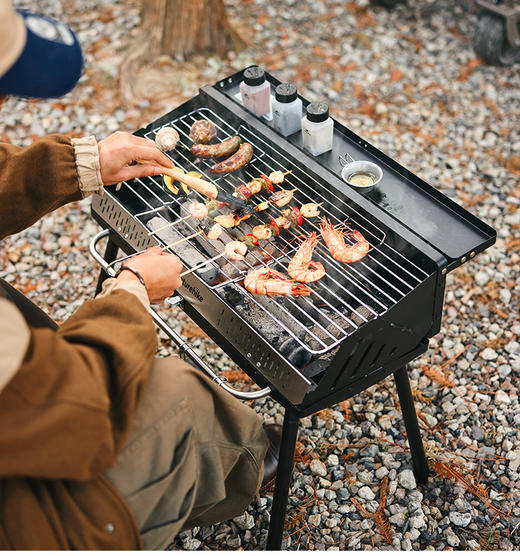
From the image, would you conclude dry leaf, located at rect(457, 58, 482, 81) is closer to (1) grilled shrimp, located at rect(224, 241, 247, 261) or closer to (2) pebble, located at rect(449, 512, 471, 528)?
(1) grilled shrimp, located at rect(224, 241, 247, 261)

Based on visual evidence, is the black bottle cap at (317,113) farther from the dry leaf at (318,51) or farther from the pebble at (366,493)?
the dry leaf at (318,51)

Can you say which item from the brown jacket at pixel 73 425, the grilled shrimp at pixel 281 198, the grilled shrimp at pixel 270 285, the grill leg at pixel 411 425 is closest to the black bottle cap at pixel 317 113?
the grilled shrimp at pixel 281 198

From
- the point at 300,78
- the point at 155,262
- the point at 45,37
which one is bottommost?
the point at 300,78

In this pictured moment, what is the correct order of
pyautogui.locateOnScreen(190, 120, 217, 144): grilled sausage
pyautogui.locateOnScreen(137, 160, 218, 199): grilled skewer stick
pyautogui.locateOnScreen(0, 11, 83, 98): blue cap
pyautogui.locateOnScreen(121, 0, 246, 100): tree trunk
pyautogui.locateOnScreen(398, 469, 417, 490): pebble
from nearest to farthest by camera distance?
pyautogui.locateOnScreen(0, 11, 83, 98): blue cap
pyautogui.locateOnScreen(137, 160, 218, 199): grilled skewer stick
pyautogui.locateOnScreen(190, 120, 217, 144): grilled sausage
pyautogui.locateOnScreen(398, 469, 417, 490): pebble
pyautogui.locateOnScreen(121, 0, 246, 100): tree trunk

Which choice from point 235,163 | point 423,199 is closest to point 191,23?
point 235,163

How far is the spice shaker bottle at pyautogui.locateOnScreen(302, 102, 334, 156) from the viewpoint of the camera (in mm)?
2744

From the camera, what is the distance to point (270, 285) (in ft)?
7.82

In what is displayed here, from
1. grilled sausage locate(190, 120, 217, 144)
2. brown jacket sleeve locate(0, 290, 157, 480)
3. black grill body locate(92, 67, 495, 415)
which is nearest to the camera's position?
brown jacket sleeve locate(0, 290, 157, 480)

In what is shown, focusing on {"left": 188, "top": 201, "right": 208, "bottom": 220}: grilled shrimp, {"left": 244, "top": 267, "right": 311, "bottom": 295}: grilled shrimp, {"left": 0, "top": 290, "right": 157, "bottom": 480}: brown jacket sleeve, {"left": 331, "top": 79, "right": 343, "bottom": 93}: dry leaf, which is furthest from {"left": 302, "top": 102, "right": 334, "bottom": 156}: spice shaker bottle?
{"left": 331, "top": 79, "right": 343, "bottom": 93}: dry leaf

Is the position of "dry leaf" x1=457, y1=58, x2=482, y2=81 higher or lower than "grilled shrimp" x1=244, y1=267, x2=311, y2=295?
lower

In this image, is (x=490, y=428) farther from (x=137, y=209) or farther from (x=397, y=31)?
(x=397, y=31)

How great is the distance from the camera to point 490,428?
10.7ft

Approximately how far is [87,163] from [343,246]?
113 centimetres

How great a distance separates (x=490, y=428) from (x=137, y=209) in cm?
214
